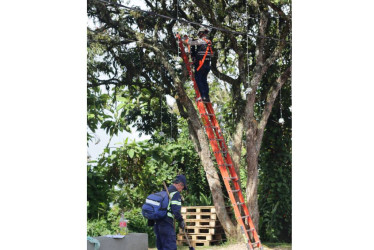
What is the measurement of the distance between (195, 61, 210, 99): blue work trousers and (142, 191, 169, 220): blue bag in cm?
219

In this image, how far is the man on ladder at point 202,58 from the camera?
25.2ft

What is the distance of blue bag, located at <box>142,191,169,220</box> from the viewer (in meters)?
6.06

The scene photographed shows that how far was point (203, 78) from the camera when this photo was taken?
7.86 metres

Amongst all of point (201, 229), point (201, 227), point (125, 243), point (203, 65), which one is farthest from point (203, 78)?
point (125, 243)

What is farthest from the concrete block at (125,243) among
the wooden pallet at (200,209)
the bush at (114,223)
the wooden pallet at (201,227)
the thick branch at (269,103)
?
the thick branch at (269,103)

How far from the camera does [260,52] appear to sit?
8656mm

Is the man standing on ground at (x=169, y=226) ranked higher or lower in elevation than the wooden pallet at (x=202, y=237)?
higher

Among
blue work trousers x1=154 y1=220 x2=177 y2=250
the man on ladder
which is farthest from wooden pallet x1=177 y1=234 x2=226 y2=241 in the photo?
the man on ladder

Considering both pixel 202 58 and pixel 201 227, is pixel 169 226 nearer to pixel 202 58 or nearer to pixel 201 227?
pixel 201 227

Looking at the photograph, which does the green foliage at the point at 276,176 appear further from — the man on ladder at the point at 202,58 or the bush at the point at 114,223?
the bush at the point at 114,223

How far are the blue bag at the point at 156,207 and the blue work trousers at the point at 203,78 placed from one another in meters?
2.19

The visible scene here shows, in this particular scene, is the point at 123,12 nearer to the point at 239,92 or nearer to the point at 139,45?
the point at 139,45

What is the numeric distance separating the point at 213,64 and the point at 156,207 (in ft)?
10.1
